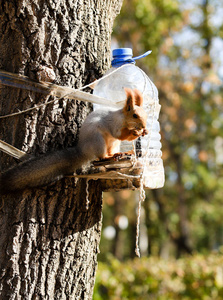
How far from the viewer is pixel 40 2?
4.47 feet

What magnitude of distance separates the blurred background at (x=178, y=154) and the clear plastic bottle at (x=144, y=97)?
239 cm

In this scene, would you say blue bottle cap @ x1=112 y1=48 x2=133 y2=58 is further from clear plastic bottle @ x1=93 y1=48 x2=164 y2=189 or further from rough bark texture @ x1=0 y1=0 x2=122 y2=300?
rough bark texture @ x1=0 y1=0 x2=122 y2=300

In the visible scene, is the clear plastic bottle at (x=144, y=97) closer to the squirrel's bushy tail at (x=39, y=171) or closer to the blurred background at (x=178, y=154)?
the squirrel's bushy tail at (x=39, y=171)

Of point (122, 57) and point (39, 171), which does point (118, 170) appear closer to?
point (39, 171)

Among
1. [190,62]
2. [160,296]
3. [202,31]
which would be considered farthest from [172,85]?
[160,296]

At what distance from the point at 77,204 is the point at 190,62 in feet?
27.6

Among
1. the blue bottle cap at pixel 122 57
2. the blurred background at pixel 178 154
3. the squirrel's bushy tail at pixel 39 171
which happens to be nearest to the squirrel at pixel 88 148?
the squirrel's bushy tail at pixel 39 171

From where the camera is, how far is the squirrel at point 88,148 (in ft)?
4.23

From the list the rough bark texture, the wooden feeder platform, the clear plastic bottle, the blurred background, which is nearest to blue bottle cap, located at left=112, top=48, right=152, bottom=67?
the clear plastic bottle

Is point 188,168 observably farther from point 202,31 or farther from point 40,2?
point 40,2

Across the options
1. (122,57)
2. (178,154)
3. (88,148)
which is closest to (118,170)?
(88,148)

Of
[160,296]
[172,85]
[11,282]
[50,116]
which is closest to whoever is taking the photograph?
[11,282]

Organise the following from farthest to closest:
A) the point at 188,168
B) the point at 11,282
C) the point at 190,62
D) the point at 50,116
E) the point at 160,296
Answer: the point at 188,168
the point at 190,62
the point at 160,296
the point at 50,116
the point at 11,282

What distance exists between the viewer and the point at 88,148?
1422 mm
